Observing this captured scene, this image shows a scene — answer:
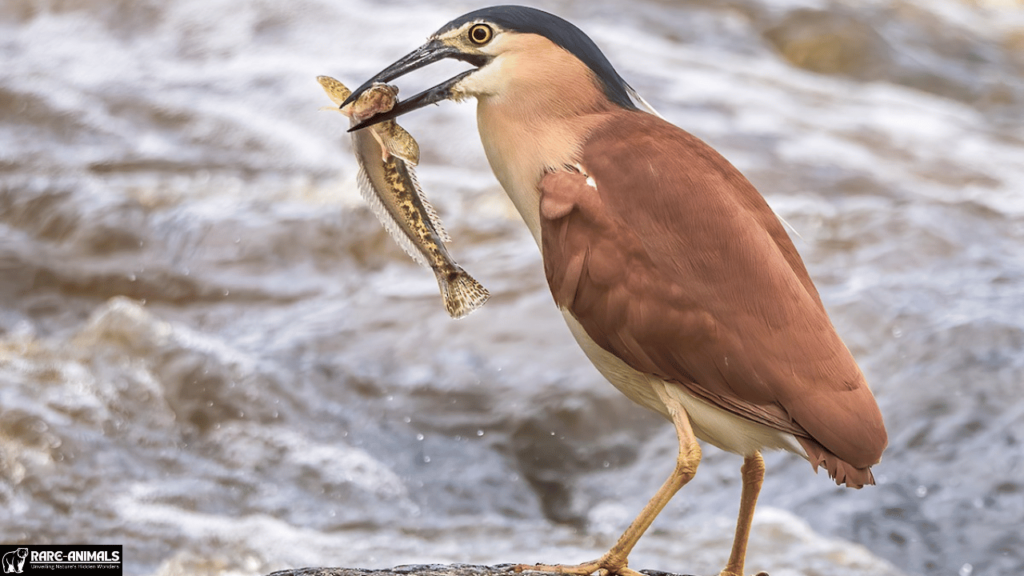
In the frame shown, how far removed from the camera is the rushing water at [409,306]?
5.30 meters

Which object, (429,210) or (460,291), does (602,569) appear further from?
(429,210)

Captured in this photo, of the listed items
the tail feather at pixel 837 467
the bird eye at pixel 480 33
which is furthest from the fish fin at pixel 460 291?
the tail feather at pixel 837 467

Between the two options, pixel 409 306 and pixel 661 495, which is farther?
pixel 409 306

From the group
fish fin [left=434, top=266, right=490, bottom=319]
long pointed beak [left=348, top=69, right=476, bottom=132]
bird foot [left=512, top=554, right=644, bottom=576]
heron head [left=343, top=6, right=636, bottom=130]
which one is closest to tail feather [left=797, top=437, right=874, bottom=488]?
bird foot [left=512, top=554, right=644, bottom=576]

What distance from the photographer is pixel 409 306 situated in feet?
24.1

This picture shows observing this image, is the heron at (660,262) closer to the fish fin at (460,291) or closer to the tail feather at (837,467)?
the tail feather at (837,467)

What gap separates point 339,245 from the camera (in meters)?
8.28

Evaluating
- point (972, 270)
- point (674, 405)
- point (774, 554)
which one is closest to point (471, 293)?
point (674, 405)

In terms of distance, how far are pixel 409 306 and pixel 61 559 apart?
3.43 metres

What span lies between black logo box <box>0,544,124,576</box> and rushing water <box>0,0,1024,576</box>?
181 millimetres

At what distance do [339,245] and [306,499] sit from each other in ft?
9.89

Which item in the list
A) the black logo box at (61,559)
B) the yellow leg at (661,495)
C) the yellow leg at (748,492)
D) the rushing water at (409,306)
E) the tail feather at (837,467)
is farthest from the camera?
the rushing water at (409,306)

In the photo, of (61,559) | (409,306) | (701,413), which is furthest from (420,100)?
(409,306)

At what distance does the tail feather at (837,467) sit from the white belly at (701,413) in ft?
0.23
